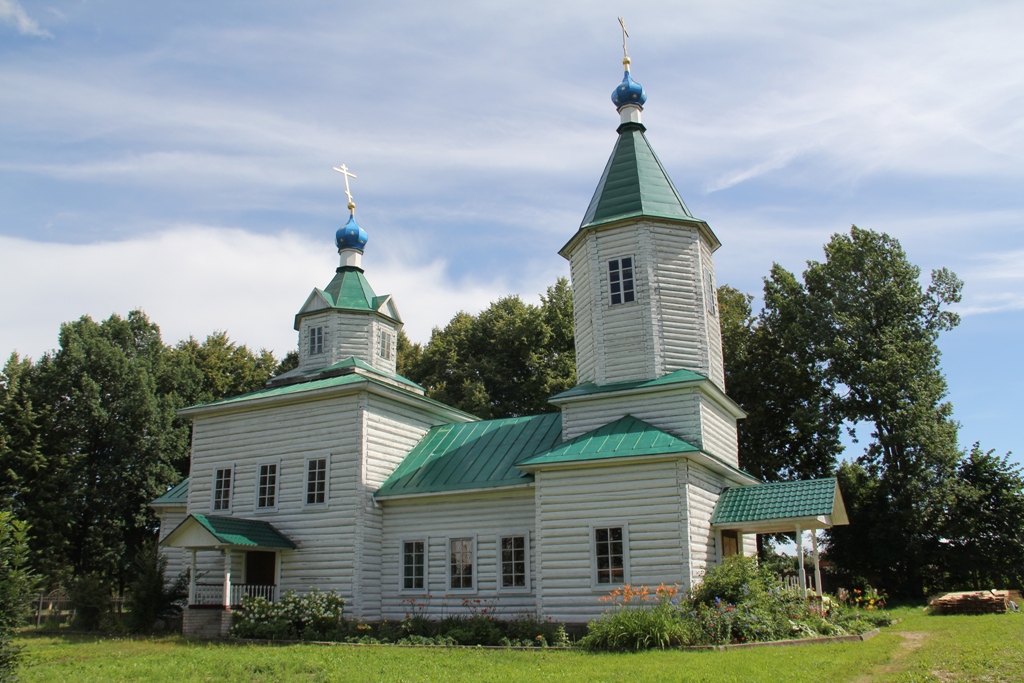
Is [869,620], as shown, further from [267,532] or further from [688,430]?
[267,532]

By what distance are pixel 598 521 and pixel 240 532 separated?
8310mm

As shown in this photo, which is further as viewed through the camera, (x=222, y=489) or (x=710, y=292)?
(x=222, y=489)

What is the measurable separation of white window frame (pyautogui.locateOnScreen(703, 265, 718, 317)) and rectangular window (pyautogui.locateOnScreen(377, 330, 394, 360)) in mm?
9651

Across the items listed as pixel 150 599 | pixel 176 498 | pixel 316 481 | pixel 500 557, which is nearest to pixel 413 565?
pixel 500 557

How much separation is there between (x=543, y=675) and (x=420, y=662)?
8.25 feet

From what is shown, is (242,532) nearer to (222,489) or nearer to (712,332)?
(222,489)

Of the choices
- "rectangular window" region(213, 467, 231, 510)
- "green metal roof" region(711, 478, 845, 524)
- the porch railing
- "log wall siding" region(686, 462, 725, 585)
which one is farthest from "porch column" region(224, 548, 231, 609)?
"green metal roof" region(711, 478, 845, 524)

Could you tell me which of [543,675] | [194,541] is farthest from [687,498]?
[194,541]

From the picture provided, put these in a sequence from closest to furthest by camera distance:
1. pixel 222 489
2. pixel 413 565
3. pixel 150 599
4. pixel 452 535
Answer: pixel 452 535, pixel 413 565, pixel 150 599, pixel 222 489

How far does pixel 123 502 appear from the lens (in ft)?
103

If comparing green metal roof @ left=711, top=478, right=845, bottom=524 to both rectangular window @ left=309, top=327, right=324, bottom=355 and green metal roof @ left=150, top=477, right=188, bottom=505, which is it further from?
green metal roof @ left=150, top=477, right=188, bottom=505

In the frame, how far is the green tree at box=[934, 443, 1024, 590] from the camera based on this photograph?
85.8 feet

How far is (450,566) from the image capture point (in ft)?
60.6

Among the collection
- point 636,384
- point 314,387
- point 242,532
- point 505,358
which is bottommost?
point 242,532
